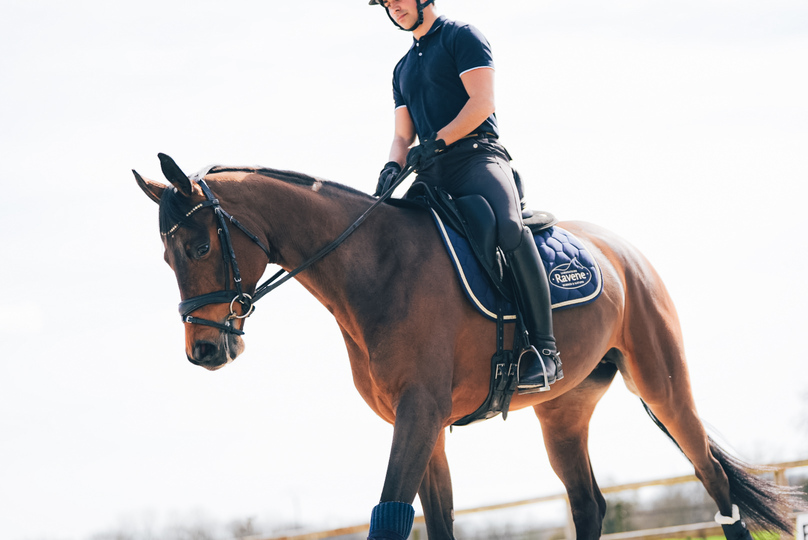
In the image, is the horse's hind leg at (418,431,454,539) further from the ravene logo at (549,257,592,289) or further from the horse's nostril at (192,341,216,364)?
the horse's nostril at (192,341,216,364)

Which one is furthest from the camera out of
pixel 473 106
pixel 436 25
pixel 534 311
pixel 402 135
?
pixel 402 135

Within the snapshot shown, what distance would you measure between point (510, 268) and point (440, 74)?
1.24m

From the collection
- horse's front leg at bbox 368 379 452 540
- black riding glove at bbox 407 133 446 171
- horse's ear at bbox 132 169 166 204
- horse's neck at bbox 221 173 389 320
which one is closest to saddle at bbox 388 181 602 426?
black riding glove at bbox 407 133 446 171

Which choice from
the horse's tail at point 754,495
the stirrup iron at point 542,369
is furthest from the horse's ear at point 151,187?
the horse's tail at point 754,495

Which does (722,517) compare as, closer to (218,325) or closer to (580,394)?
(580,394)

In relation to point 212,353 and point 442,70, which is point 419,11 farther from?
point 212,353

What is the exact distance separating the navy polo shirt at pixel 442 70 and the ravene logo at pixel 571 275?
3.01ft

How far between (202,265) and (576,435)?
3148mm

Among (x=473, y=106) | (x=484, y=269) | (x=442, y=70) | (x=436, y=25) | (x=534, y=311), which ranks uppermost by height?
(x=436, y=25)

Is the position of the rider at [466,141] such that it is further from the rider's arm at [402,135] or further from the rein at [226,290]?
the rein at [226,290]

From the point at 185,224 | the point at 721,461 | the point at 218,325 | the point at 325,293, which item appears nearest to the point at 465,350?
the point at 325,293

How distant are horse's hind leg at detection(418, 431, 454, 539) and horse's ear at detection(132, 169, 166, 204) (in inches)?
83.9

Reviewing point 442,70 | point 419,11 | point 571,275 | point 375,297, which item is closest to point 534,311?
point 571,275

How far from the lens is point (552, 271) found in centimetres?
470
